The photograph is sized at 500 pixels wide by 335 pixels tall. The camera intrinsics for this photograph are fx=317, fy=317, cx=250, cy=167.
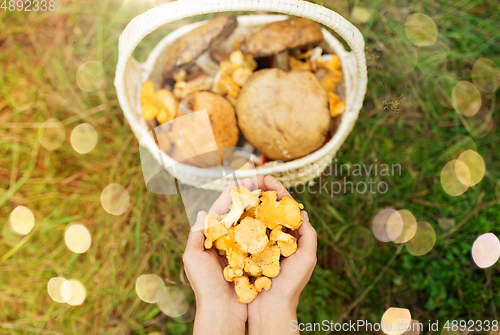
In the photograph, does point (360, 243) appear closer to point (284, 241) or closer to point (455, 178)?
point (455, 178)

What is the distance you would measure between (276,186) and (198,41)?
3.41ft

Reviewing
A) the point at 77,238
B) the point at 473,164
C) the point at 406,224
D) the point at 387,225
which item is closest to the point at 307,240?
the point at 387,225

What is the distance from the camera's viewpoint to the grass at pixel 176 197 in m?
2.44

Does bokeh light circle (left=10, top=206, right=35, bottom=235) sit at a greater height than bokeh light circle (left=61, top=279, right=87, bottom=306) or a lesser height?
greater

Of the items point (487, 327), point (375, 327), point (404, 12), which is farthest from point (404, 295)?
point (404, 12)

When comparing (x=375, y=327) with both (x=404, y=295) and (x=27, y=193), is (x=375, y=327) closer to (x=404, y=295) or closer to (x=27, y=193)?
(x=404, y=295)

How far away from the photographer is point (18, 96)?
281 cm

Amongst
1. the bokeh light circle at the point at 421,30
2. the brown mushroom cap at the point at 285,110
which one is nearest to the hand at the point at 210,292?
the brown mushroom cap at the point at 285,110

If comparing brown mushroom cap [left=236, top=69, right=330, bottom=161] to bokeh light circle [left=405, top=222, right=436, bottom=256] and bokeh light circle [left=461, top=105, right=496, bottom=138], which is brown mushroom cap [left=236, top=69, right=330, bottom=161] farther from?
bokeh light circle [left=461, top=105, right=496, bottom=138]

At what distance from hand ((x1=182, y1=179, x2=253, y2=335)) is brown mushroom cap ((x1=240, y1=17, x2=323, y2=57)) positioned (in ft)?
3.63

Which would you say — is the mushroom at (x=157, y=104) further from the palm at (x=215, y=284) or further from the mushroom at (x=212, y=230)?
the palm at (x=215, y=284)

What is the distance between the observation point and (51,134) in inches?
108

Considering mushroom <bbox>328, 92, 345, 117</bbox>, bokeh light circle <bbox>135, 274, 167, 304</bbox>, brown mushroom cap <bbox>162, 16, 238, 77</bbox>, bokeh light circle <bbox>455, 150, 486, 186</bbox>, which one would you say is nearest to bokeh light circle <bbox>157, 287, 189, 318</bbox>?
bokeh light circle <bbox>135, 274, 167, 304</bbox>

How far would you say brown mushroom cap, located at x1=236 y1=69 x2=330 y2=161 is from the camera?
192 cm
